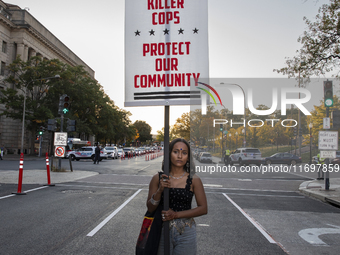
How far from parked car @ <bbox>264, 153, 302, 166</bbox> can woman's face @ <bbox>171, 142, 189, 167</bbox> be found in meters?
31.4

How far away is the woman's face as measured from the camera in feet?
9.84

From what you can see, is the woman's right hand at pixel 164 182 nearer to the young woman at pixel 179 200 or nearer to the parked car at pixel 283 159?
the young woman at pixel 179 200

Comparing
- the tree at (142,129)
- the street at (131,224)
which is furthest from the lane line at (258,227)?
the tree at (142,129)

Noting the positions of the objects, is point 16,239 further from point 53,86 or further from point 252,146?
point 53,86

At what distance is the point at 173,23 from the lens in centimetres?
312

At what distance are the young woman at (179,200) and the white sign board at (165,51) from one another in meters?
0.53

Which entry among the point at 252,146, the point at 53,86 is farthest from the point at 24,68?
the point at 252,146

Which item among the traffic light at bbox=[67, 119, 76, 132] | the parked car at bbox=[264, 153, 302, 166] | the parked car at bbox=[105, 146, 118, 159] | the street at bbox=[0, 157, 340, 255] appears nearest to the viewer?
the street at bbox=[0, 157, 340, 255]

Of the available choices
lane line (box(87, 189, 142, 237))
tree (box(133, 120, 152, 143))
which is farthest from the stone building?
tree (box(133, 120, 152, 143))

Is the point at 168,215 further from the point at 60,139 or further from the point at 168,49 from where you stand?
the point at 60,139

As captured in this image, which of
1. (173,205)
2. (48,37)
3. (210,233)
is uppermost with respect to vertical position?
(48,37)

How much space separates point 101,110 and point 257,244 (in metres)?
54.9

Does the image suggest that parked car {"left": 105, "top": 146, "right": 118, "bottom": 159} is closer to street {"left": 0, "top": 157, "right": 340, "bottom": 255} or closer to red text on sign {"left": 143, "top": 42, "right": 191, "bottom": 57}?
street {"left": 0, "top": 157, "right": 340, "bottom": 255}

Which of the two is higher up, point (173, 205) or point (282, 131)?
point (282, 131)
